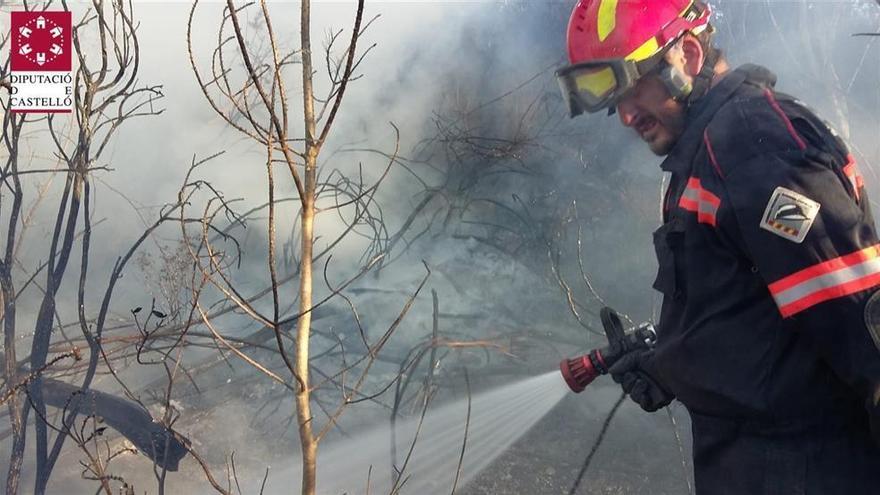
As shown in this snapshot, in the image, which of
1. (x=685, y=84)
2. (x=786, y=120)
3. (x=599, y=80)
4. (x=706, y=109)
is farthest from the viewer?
(x=599, y=80)

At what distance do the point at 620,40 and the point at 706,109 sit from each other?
0.35 metres

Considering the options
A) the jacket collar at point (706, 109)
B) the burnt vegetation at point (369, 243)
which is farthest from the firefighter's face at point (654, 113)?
the burnt vegetation at point (369, 243)

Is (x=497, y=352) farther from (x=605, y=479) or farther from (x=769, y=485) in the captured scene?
(x=769, y=485)

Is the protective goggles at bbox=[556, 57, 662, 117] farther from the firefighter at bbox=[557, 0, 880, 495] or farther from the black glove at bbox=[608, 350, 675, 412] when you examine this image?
the black glove at bbox=[608, 350, 675, 412]

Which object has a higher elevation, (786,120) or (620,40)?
(620,40)

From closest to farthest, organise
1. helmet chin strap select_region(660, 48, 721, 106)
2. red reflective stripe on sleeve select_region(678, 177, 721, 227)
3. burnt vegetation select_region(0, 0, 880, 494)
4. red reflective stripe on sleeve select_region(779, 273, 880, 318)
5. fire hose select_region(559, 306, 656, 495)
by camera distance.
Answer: red reflective stripe on sleeve select_region(779, 273, 880, 318) → red reflective stripe on sleeve select_region(678, 177, 721, 227) → helmet chin strap select_region(660, 48, 721, 106) → fire hose select_region(559, 306, 656, 495) → burnt vegetation select_region(0, 0, 880, 494)

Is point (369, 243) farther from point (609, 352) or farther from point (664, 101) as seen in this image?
point (664, 101)

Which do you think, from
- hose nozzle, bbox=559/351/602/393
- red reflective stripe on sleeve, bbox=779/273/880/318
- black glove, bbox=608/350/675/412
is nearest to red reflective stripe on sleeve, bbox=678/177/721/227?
red reflective stripe on sleeve, bbox=779/273/880/318

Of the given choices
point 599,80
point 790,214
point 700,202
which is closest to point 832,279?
point 790,214

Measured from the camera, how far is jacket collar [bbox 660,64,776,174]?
1.90m

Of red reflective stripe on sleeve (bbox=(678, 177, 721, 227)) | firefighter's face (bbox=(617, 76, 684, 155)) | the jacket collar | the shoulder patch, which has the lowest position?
the shoulder patch

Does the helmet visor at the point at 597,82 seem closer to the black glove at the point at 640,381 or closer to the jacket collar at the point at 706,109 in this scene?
the jacket collar at the point at 706,109

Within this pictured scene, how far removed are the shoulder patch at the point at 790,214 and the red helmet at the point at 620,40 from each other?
61 centimetres

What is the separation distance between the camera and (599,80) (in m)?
2.17
